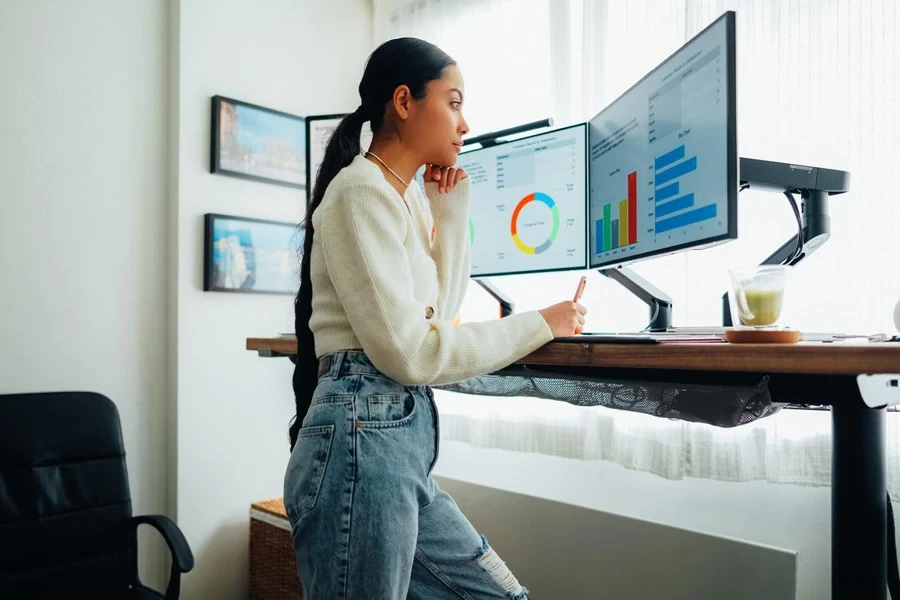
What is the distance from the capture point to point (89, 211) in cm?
206

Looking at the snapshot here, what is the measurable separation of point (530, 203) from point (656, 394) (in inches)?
30.4

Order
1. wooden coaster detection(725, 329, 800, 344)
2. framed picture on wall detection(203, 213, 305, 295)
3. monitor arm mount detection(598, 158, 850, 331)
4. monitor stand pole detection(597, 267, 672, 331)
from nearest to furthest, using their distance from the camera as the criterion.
A: wooden coaster detection(725, 329, 800, 344) → monitor arm mount detection(598, 158, 850, 331) → monitor stand pole detection(597, 267, 672, 331) → framed picture on wall detection(203, 213, 305, 295)

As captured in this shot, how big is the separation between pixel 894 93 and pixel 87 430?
2.07m

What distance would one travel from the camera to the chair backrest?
1635 millimetres

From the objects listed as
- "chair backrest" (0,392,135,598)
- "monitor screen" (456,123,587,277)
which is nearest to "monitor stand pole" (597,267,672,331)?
"monitor screen" (456,123,587,277)

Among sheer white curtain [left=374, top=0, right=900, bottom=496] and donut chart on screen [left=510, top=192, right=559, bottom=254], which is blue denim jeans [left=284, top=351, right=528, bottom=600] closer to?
donut chart on screen [left=510, top=192, right=559, bottom=254]

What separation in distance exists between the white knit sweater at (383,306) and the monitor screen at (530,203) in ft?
2.25

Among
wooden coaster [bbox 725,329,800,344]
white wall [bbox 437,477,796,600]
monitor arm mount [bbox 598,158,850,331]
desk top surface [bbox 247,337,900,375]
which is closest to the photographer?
desk top surface [bbox 247,337,900,375]

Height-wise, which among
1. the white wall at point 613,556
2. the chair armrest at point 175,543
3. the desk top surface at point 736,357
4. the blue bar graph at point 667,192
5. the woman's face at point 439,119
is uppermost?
the woman's face at point 439,119

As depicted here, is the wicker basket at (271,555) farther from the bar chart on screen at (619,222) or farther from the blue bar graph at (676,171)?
the blue bar graph at (676,171)

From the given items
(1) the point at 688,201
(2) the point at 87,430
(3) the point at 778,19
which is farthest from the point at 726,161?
(2) the point at 87,430

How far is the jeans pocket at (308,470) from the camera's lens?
900 millimetres

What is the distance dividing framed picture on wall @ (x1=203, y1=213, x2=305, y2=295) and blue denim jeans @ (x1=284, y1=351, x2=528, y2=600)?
128 cm

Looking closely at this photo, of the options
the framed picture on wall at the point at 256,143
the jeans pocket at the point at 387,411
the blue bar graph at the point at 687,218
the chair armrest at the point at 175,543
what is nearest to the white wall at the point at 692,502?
the blue bar graph at the point at 687,218
